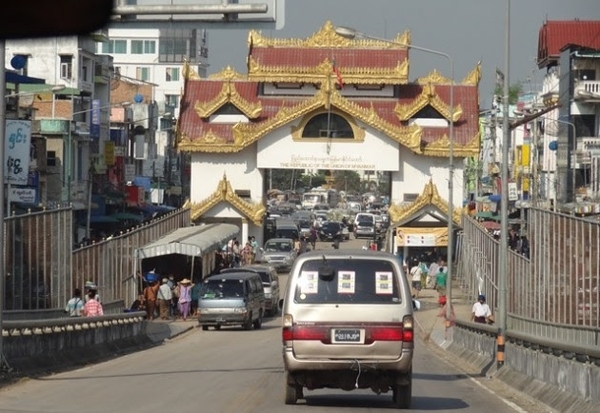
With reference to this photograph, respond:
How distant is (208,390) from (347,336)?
374 centimetres

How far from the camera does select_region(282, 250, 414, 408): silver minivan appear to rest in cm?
1473

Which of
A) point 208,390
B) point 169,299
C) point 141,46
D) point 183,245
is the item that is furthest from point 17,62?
point 141,46

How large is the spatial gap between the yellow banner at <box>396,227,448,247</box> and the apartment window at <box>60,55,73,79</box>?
2160cm

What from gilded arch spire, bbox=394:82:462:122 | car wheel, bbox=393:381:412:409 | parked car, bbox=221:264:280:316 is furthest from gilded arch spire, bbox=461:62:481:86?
car wheel, bbox=393:381:412:409

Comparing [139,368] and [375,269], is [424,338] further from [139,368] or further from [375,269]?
[375,269]

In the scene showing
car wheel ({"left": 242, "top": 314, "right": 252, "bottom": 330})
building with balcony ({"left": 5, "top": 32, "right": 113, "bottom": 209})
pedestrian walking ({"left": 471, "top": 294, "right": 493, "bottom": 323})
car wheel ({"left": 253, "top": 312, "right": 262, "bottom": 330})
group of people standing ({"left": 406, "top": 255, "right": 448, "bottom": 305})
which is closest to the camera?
pedestrian walking ({"left": 471, "top": 294, "right": 493, "bottom": 323})

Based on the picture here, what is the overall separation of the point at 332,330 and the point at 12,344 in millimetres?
7479

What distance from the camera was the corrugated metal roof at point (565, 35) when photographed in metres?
78.0

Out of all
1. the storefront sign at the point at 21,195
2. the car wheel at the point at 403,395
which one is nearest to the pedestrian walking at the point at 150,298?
the storefront sign at the point at 21,195

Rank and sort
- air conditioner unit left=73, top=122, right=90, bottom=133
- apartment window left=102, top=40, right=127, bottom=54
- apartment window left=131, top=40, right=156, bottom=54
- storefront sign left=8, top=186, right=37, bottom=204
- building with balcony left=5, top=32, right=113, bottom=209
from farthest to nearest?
apartment window left=131, top=40, right=156, bottom=54 → apartment window left=102, top=40, right=127, bottom=54 → air conditioner unit left=73, top=122, right=90, bottom=133 → building with balcony left=5, top=32, right=113, bottom=209 → storefront sign left=8, top=186, right=37, bottom=204

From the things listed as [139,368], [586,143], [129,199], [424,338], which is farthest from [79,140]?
[139,368]

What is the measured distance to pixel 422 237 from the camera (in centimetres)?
6303

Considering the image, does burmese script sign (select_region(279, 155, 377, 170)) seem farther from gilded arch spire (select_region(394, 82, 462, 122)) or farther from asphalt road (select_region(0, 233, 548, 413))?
asphalt road (select_region(0, 233, 548, 413))

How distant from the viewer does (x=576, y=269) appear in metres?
22.4
